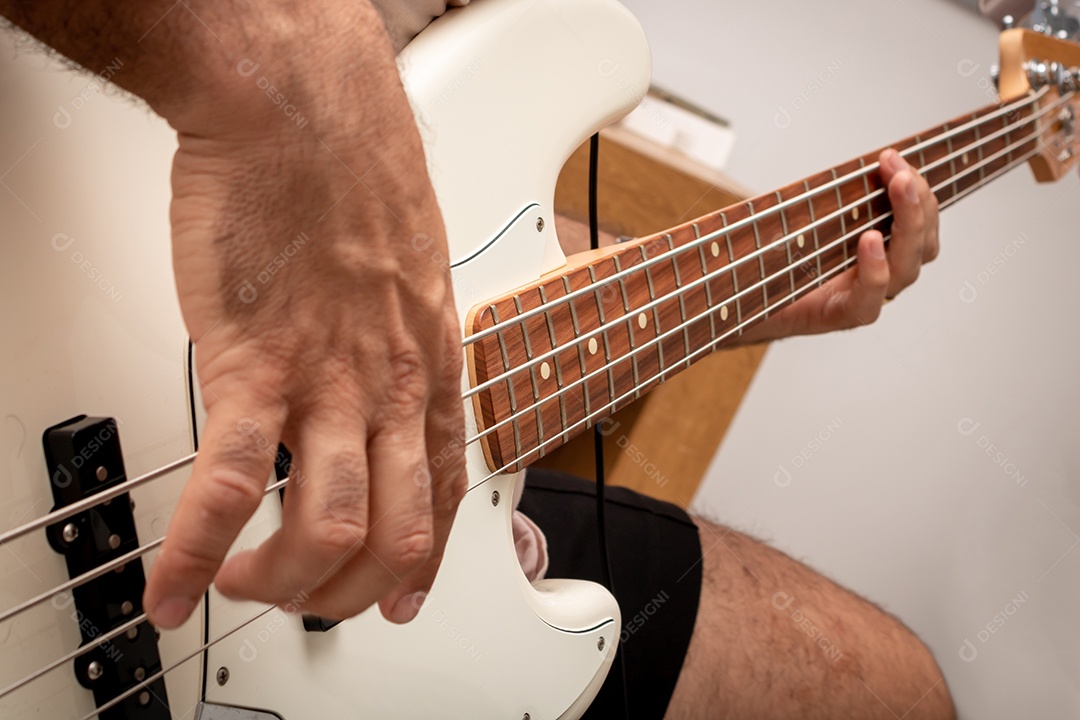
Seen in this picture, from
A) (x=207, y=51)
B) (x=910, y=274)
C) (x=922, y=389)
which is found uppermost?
(x=207, y=51)

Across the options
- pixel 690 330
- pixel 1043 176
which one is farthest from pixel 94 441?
pixel 1043 176

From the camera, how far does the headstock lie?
38.5 inches

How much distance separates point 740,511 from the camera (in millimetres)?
1668

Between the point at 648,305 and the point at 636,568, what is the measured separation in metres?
0.30

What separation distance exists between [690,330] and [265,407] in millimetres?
403

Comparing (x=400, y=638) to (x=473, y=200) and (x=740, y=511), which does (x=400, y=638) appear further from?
(x=740, y=511)

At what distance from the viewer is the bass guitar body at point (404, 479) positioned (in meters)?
0.35

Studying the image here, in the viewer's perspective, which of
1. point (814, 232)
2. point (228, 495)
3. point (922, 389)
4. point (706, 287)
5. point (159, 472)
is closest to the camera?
point (228, 495)

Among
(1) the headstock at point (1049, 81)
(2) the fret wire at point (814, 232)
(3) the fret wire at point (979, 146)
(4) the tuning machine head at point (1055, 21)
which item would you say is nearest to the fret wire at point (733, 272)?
(2) the fret wire at point (814, 232)

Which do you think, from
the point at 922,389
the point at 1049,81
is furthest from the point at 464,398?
the point at 922,389

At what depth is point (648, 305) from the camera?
1.89 ft

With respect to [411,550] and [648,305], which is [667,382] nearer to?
[648,305]

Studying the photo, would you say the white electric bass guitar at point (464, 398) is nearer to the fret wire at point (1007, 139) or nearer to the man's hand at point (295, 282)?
the man's hand at point (295, 282)

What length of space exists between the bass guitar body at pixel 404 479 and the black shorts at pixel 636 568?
13 cm
